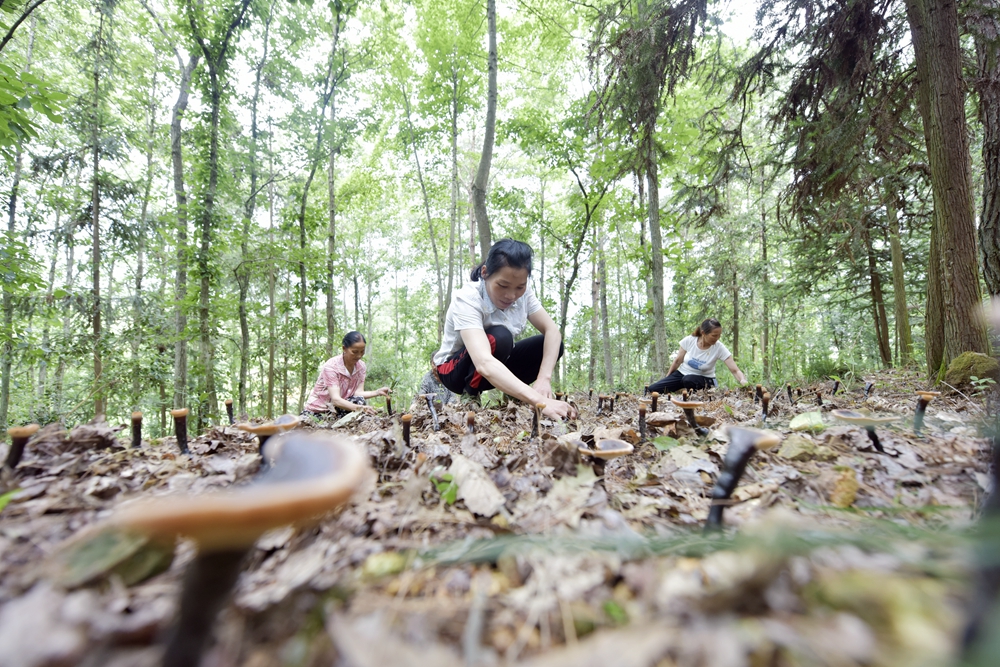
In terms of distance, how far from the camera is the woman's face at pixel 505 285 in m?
3.40

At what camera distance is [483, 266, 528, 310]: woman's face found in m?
3.40

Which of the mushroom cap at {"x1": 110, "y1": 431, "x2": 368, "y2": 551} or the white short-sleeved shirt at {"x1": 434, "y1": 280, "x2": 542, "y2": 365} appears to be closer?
the mushroom cap at {"x1": 110, "y1": 431, "x2": 368, "y2": 551}

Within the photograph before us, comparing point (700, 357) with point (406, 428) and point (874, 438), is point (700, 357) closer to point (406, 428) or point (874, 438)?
point (874, 438)

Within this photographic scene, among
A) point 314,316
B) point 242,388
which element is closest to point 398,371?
point 314,316

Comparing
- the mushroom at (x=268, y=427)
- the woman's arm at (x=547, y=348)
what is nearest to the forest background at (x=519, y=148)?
the woman's arm at (x=547, y=348)

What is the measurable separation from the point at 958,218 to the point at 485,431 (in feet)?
16.4

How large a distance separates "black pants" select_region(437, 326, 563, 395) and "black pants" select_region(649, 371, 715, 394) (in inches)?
127

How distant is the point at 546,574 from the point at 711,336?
6685 millimetres

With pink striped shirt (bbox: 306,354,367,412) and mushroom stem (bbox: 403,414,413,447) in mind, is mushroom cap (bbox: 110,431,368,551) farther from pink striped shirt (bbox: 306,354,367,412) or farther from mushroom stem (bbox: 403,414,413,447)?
pink striped shirt (bbox: 306,354,367,412)

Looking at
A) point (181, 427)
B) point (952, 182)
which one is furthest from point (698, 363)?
point (181, 427)

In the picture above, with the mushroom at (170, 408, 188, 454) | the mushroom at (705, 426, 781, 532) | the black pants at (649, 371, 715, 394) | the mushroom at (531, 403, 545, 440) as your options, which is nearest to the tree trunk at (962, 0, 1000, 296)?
the black pants at (649, 371, 715, 394)

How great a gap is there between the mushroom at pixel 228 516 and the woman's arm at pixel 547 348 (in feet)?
9.13

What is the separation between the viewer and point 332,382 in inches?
228

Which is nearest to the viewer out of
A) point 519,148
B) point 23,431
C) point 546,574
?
point 546,574
